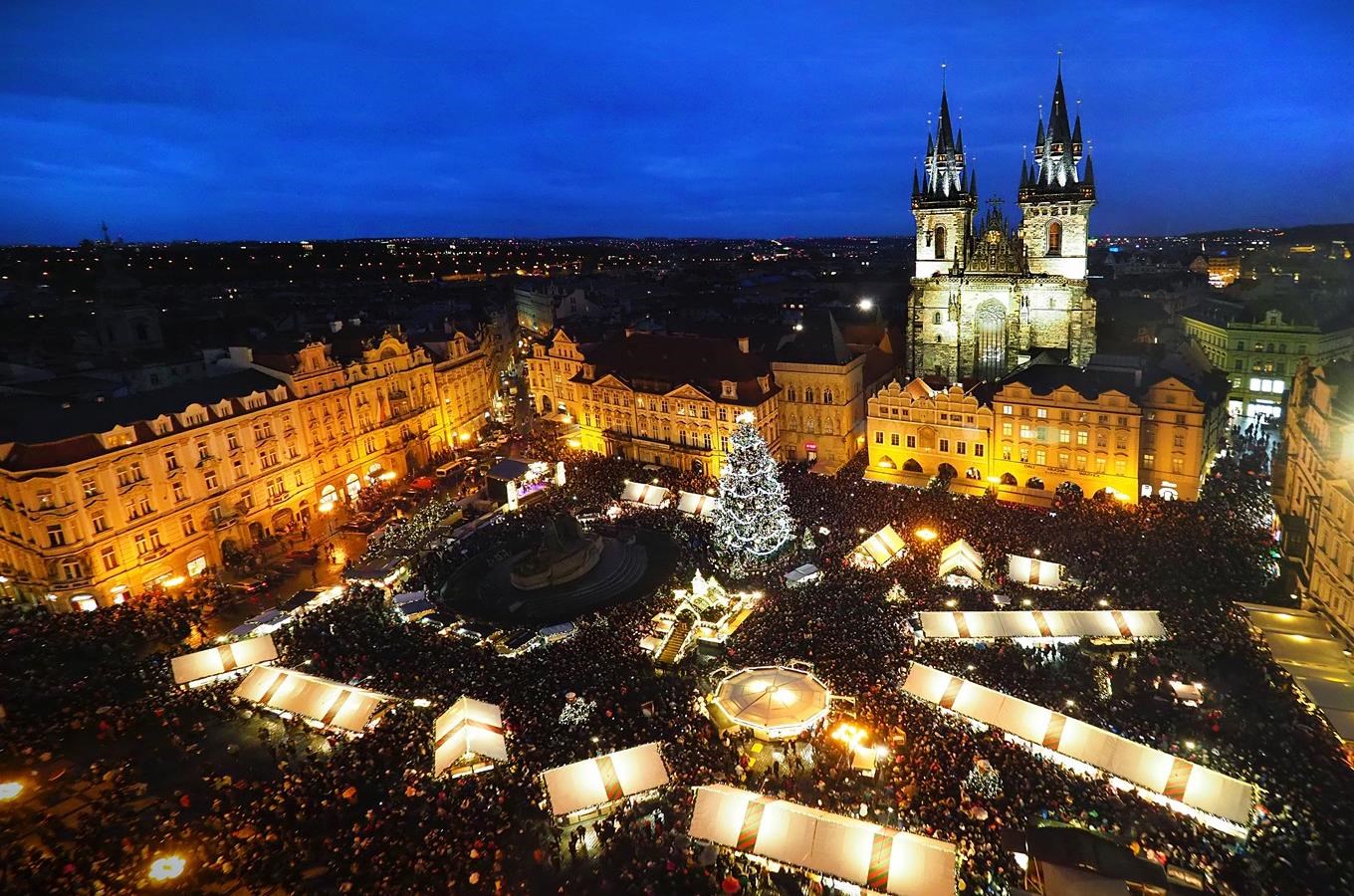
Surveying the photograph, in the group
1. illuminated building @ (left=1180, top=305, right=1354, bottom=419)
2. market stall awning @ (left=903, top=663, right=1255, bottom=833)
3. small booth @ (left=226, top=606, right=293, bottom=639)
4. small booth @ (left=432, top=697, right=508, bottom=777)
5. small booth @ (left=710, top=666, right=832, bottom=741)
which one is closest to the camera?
market stall awning @ (left=903, top=663, right=1255, bottom=833)

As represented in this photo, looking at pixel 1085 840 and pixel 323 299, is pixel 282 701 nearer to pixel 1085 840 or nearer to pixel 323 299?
pixel 1085 840

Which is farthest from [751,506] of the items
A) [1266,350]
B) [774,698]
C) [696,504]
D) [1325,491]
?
[1266,350]

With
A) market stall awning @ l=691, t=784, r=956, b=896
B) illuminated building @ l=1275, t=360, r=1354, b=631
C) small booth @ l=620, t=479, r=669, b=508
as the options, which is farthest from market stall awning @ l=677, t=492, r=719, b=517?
illuminated building @ l=1275, t=360, r=1354, b=631

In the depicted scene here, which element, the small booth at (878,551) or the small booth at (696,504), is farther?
the small booth at (696,504)

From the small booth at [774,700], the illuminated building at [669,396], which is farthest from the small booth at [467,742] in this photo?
the illuminated building at [669,396]

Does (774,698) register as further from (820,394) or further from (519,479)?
(820,394)

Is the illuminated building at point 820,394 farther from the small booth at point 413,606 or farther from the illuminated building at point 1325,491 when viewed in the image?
the small booth at point 413,606

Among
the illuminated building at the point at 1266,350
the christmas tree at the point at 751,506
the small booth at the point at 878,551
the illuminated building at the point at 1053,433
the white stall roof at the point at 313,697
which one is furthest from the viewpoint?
the illuminated building at the point at 1266,350

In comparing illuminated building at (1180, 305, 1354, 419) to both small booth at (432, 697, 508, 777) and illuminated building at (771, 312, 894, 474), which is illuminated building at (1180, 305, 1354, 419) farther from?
small booth at (432, 697, 508, 777)
